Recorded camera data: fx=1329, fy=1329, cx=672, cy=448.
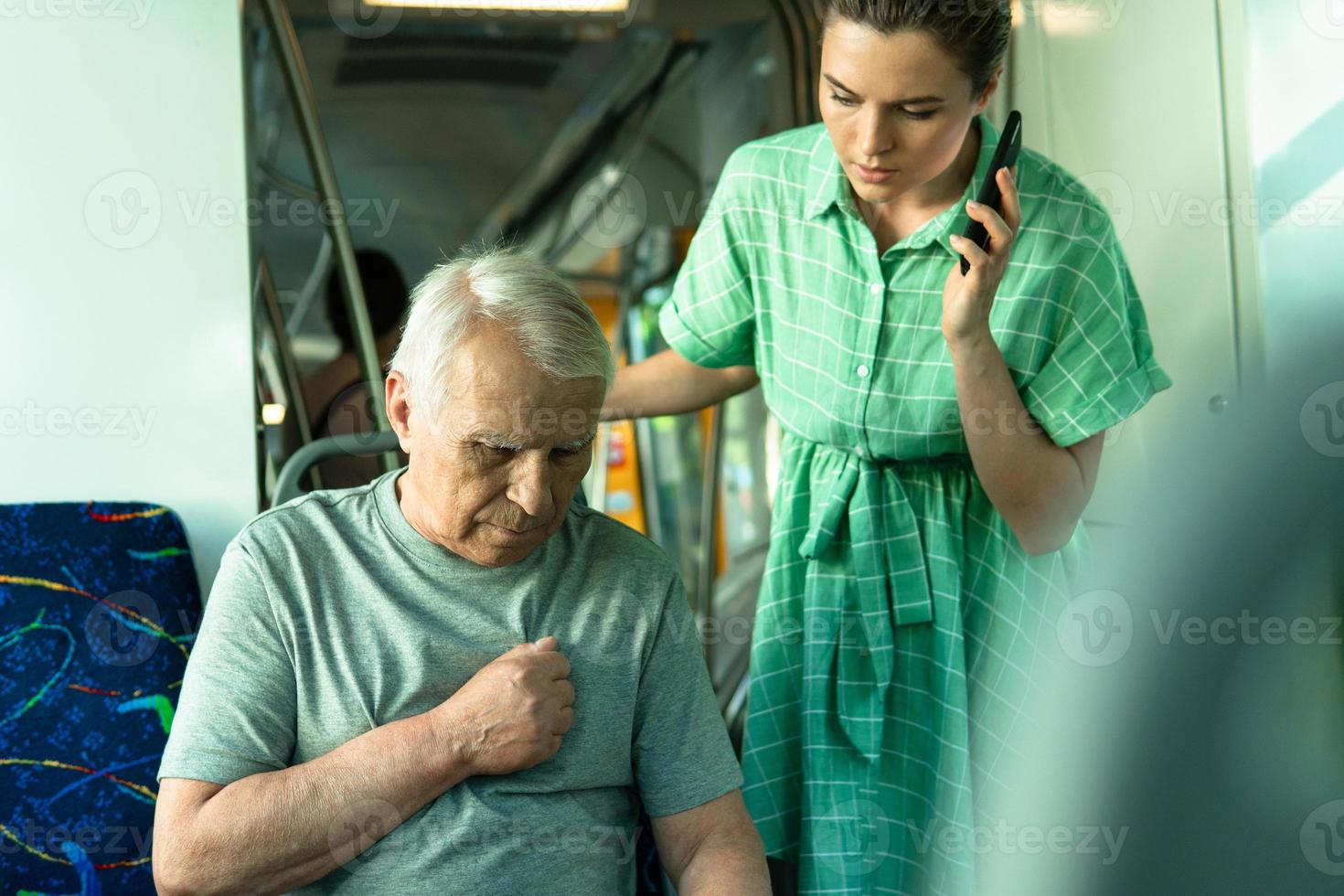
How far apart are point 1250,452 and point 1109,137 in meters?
2.40

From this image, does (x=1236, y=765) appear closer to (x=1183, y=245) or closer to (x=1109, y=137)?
(x=1183, y=245)

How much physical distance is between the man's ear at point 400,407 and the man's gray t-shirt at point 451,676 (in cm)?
10

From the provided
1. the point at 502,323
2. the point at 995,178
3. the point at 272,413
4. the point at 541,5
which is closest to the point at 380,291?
the point at 541,5

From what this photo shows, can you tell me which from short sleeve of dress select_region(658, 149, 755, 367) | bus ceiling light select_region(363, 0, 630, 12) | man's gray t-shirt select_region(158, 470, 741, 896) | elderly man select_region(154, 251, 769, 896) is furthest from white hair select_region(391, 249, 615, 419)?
bus ceiling light select_region(363, 0, 630, 12)

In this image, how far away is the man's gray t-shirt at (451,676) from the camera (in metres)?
1.55

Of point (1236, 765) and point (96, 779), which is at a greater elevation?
point (1236, 765)

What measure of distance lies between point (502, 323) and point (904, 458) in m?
0.63

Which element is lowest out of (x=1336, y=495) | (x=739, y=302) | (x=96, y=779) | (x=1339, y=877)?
(x=96, y=779)

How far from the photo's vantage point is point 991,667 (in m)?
1.87

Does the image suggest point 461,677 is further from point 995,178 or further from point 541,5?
point 541,5

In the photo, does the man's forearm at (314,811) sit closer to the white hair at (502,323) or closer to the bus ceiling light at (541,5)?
the white hair at (502,323)

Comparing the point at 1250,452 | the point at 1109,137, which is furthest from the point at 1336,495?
the point at 1109,137

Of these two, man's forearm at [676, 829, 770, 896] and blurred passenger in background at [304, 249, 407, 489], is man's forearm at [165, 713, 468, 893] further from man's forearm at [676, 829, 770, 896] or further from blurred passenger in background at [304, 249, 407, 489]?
blurred passenger in background at [304, 249, 407, 489]

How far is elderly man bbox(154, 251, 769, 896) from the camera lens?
1503mm
